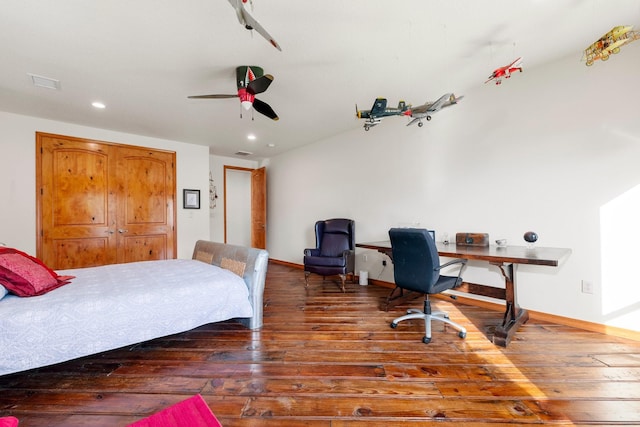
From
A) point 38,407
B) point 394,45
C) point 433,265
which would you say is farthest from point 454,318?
point 38,407

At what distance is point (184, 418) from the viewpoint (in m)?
1.00

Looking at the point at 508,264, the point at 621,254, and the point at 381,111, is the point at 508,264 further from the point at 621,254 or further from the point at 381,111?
the point at 381,111

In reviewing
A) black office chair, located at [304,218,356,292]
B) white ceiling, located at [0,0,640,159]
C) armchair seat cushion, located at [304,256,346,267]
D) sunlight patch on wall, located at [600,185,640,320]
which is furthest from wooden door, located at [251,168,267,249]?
sunlight patch on wall, located at [600,185,640,320]

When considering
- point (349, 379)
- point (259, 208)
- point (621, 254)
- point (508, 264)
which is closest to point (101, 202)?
point (259, 208)

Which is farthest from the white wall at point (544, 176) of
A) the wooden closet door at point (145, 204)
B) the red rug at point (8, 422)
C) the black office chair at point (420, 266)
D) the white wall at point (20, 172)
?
the white wall at point (20, 172)

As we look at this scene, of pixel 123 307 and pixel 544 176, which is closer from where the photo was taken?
pixel 123 307

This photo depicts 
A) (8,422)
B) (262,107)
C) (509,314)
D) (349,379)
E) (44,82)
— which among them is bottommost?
(349,379)

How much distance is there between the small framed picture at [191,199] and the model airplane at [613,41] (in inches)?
213

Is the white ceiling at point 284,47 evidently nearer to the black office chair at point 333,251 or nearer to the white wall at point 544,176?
the white wall at point 544,176

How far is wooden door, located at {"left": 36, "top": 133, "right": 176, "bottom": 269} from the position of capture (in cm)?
377

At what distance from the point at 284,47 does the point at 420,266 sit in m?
2.21

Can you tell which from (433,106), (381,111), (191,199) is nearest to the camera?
Answer: (433,106)

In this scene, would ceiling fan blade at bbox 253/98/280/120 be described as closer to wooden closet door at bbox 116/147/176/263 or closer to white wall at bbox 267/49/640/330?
white wall at bbox 267/49/640/330

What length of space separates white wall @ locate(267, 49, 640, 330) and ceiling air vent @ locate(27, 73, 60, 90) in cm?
390
